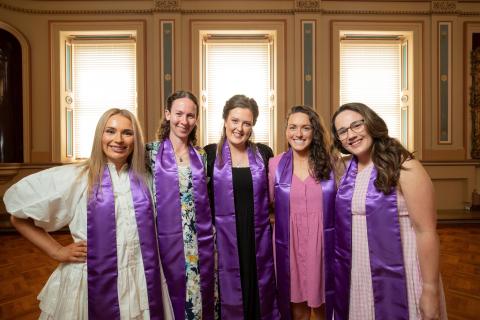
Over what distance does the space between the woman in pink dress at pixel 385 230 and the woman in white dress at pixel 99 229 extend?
855 millimetres

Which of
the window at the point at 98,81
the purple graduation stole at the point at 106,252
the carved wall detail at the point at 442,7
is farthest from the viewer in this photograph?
the window at the point at 98,81

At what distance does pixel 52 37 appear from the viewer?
5.08 metres

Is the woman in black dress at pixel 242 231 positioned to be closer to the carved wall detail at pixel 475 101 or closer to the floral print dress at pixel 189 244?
the floral print dress at pixel 189 244

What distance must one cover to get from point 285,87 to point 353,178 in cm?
400

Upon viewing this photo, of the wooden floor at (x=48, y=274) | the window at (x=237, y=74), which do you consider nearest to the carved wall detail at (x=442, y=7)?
the window at (x=237, y=74)

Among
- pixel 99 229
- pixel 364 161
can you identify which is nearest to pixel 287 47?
pixel 364 161

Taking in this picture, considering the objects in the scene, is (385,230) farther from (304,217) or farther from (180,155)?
(180,155)

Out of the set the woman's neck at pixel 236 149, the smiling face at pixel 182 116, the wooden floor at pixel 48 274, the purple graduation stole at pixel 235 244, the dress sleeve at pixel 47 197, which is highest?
the smiling face at pixel 182 116

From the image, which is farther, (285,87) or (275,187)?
(285,87)

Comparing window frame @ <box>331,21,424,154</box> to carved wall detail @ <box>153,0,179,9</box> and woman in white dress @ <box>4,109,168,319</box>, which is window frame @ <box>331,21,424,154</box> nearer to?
carved wall detail @ <box>153,0,179,9</box>

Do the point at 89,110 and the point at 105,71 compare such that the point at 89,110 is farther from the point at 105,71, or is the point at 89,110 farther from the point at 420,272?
Result: the point at 420,272

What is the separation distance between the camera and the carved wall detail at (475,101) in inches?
213

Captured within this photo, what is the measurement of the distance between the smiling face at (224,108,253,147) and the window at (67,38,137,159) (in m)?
4.00

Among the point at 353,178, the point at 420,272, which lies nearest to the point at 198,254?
the point at 353,178
